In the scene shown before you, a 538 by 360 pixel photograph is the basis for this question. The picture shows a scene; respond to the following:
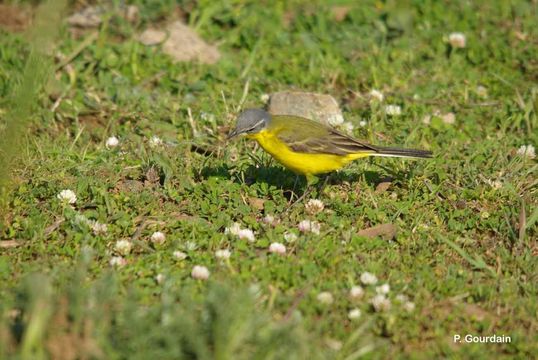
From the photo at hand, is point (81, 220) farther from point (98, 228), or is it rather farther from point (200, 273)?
point (200, 273)

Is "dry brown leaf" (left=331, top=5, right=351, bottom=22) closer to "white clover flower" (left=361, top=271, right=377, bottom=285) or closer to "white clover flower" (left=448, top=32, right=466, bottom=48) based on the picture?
"white clover flower" (left=448, top=32, right=466, bottom=48)

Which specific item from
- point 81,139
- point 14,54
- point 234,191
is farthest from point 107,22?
point 234,191

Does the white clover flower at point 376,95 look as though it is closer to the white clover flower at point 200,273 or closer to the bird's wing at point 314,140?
the bird's wing at point 314,140

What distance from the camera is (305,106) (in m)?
9.27

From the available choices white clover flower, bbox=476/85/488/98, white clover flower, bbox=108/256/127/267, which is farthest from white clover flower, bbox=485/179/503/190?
white clover flower, bbox=108/256/127/267

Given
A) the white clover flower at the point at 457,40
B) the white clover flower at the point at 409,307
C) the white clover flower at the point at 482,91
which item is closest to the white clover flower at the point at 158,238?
the white clover flower at the point at 409,307

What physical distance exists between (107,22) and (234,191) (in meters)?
4.31

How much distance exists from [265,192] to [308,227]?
89 centimetres

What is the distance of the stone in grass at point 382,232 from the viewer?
7.15m

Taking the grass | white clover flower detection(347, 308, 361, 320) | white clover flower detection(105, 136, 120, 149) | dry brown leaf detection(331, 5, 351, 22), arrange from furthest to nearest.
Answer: dry brown leaf detection(331, 5, 351, 22), white clover flower detection(105, 136, 120, 149), white clover flower detection(347, 308, 361, 320), the grass

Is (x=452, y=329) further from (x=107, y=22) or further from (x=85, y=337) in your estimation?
(x=107, y=22)

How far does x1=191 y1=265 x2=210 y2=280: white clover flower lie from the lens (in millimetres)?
6242

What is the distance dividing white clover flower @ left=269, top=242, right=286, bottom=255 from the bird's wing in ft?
4.17

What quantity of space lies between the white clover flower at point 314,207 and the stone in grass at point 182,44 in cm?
369
